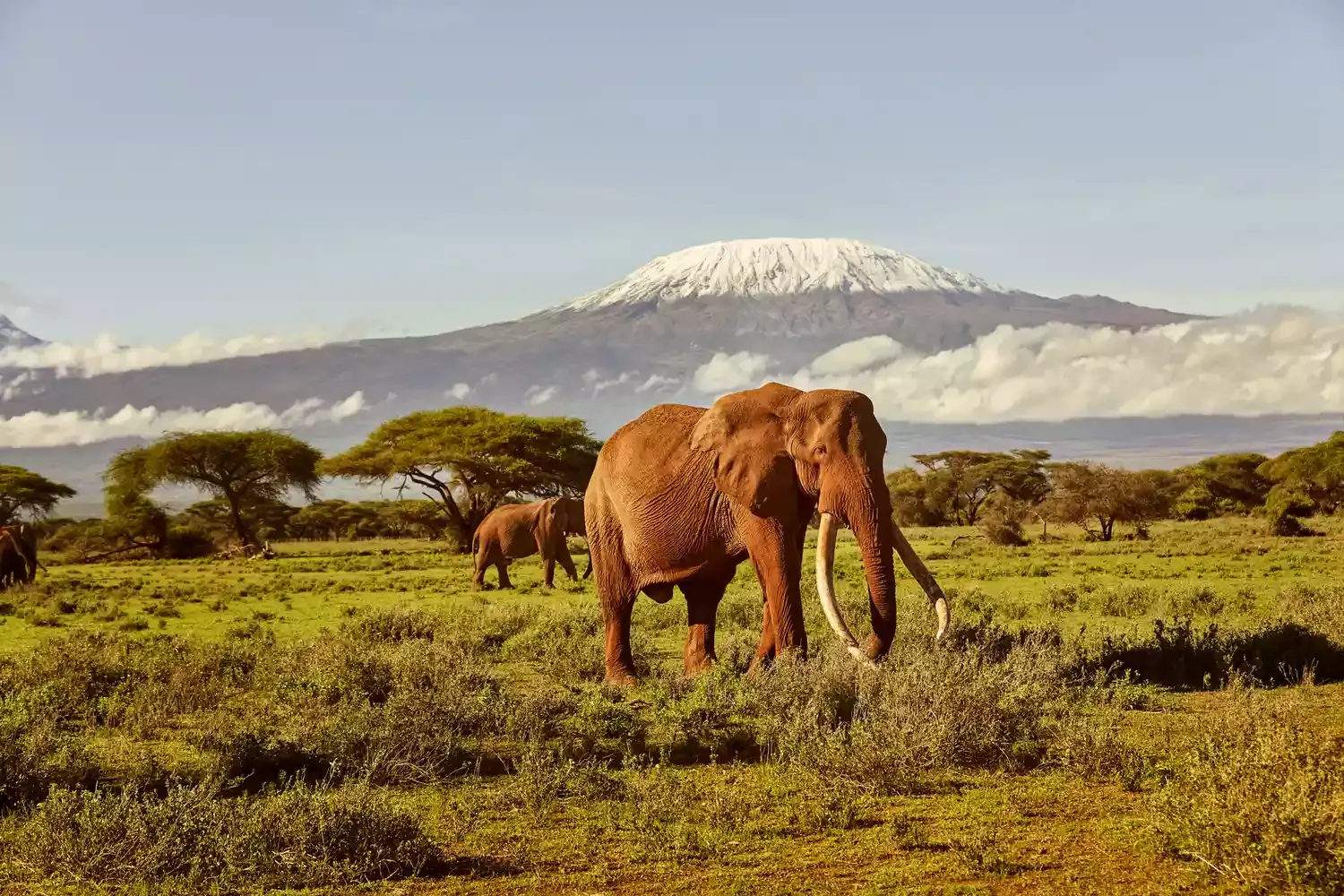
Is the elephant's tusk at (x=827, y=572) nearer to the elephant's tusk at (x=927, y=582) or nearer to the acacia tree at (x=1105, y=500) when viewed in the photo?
the elephant's tusk at (x=927, y=582)

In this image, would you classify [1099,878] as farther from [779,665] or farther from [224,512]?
[224,512]

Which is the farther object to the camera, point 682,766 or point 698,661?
point 698,661

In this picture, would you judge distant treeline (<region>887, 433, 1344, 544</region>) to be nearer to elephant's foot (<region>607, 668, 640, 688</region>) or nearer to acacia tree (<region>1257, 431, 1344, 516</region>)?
acacia tree (<region>1257, 431, 1344, 516</region>)

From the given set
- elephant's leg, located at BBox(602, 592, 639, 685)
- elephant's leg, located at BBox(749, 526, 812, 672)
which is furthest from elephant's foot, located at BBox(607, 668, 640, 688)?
elephant's leg, located at BBox(749, 526, 812, 672)

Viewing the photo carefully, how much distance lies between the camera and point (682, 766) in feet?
27.3

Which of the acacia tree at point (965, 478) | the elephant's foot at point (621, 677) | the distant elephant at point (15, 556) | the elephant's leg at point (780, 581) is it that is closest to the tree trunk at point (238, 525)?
the distant elephant at point (15, 556)

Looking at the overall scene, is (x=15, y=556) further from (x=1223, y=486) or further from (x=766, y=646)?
(x=1223, y=486)

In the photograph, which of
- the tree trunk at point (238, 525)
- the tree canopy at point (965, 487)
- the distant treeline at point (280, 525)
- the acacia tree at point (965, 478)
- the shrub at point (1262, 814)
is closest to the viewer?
the shrub at point (1262, 814)

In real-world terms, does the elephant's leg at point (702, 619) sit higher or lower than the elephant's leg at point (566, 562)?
higher

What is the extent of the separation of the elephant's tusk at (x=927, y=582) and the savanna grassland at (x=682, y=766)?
26cm

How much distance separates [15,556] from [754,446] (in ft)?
79.6

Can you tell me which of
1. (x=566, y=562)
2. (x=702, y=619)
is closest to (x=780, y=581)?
(x=702, y=619)

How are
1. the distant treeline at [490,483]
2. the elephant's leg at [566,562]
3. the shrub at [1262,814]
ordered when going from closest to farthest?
the shrub at [1262,814] < the elephant's leg at [566,562] < the distant treeline at [490,483]

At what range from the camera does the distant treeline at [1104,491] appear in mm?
42781
